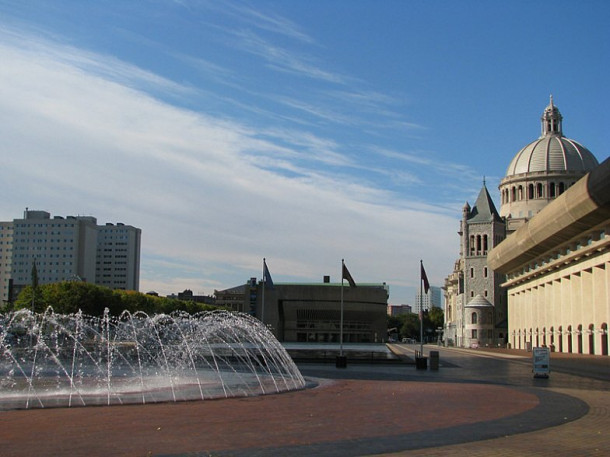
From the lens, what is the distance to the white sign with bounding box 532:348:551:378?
1233 inches

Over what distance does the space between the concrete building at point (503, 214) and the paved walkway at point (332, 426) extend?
10434 centimetres

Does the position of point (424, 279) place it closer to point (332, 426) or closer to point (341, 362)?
point (341, 362)

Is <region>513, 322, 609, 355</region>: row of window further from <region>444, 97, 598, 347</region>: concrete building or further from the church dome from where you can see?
the church dome

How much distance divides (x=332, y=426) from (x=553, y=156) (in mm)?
120477

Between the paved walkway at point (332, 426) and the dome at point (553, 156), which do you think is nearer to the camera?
the paved walkway at point (332, 426)

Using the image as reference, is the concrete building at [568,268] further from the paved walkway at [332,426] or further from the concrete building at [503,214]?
the paved walkway at [332,426]

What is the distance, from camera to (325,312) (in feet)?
442

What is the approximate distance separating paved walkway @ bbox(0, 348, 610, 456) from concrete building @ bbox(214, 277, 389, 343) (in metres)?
111

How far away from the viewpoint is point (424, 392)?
75.1ft

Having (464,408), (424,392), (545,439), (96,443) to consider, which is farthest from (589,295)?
(96,443)

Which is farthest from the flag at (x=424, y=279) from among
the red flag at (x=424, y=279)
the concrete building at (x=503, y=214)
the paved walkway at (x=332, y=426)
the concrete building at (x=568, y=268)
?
the concrete building at (x=503, y=214)

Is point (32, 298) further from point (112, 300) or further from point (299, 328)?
point (299, 328)

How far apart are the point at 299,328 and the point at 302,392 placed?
11370 centimetres

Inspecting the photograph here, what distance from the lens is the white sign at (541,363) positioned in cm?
3131
